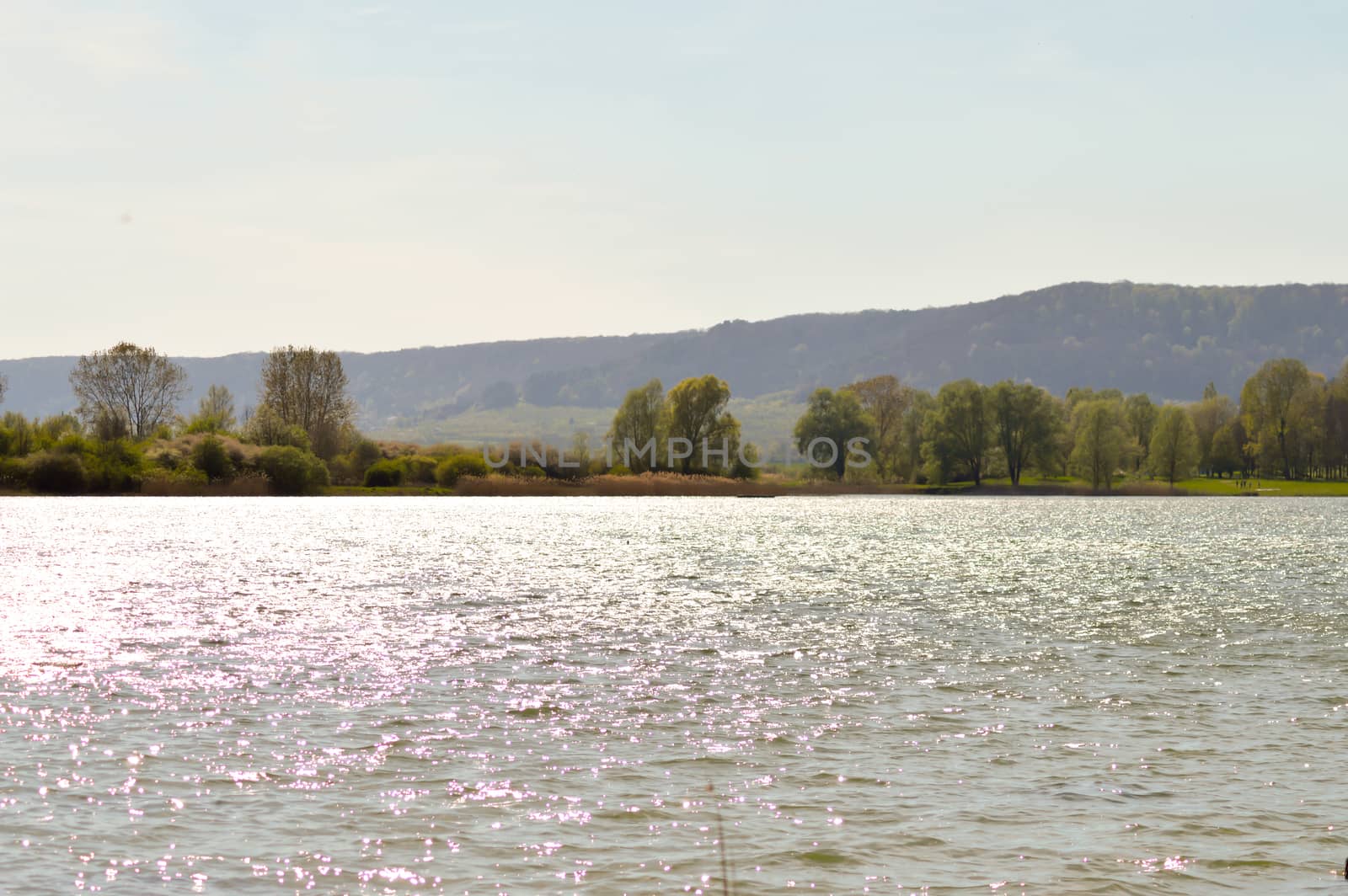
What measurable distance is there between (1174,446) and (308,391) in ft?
403

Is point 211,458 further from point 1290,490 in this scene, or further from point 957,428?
point 1290,490

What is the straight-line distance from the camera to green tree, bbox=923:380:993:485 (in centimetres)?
17275

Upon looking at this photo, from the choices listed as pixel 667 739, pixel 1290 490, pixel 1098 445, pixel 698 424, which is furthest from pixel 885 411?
pixel 667 739

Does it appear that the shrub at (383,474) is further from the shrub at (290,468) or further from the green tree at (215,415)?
the green tree at (215,415)

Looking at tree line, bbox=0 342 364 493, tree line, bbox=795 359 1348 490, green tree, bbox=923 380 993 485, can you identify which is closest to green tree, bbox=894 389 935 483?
tree line, bbox=795 359 1348 490

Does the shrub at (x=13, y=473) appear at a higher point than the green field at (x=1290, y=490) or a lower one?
higher

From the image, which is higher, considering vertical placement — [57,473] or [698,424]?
[698,424]

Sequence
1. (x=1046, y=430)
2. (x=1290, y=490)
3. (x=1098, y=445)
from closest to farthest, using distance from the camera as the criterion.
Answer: (x=1046, y=430), (x=1098, y=445), (x=1290, y=490)

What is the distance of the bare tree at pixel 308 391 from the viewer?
167 meters

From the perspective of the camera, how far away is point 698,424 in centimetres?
16362

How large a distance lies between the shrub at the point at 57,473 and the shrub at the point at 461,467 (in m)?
46.7

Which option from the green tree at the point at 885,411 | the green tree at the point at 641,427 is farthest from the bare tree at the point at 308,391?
the green tree at the point at 885,411

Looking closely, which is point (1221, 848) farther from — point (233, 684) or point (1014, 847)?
point (233, 684)

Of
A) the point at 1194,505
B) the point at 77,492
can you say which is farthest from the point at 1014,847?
the point at 1194,505
